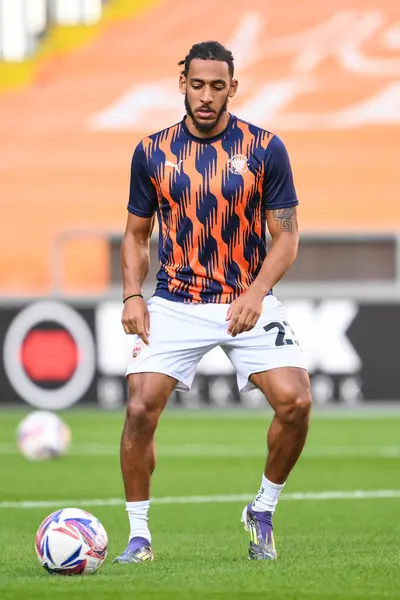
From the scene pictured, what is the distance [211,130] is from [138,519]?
1696mm

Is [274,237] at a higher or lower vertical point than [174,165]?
lower

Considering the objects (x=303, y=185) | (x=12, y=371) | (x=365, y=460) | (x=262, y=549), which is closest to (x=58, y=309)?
(x=12, y=371)

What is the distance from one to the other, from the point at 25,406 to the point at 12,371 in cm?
42

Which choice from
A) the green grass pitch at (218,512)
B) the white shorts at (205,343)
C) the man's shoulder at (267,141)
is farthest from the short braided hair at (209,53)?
the green grass pitch at (218,512)

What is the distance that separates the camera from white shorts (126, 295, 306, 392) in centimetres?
583

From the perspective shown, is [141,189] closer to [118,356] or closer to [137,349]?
[137,349]

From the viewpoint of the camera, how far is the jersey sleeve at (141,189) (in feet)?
19.4

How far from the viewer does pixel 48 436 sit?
11227 millimetres

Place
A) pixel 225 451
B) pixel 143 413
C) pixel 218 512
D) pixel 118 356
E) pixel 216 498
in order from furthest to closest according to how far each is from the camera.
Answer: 1. pixel 118 356
2. pixel 225 451
3. pixel 216 498
4. pixel 218 512
5. pixel 143 413

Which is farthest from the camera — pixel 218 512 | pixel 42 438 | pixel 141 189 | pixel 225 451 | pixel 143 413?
pixel 225 451

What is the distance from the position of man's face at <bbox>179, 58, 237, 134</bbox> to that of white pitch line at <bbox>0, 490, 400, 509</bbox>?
3.24m

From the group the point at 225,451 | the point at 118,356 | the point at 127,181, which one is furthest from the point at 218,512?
the point at 127,181

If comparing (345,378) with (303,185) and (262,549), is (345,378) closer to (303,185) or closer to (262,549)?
(303,185)

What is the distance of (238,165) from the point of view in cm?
583
